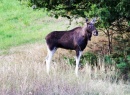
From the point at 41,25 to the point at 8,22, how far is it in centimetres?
246

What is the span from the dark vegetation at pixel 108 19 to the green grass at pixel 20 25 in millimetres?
4325

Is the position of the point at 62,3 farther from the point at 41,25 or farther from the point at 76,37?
the point at 41,25

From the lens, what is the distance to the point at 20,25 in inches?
920

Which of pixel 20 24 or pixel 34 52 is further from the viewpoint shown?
pixel 20 24

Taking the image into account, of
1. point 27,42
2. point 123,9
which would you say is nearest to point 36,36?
point 27,42

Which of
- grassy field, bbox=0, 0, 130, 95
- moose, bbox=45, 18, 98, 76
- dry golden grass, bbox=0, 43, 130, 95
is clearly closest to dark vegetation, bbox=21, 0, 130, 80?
moose, bbox=45, 18, 98, 76

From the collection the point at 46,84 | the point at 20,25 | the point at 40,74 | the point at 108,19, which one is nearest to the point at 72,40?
the point at 108,19

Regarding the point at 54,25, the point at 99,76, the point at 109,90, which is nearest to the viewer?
the point at 109,90

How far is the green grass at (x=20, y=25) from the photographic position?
64.4 feet

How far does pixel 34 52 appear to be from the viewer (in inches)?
619

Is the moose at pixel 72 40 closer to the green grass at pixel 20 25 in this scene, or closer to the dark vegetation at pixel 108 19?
the dark vegetation at pixel 108 19

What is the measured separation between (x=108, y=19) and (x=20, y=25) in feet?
36.2

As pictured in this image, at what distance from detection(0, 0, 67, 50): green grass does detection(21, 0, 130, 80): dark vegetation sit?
4325mm

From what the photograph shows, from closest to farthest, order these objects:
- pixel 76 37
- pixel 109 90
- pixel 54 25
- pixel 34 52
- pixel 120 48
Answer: pixel 109 90 < pixel 76 37 < pixel 120 48 < pixel 34 52 < pixel 54 25
